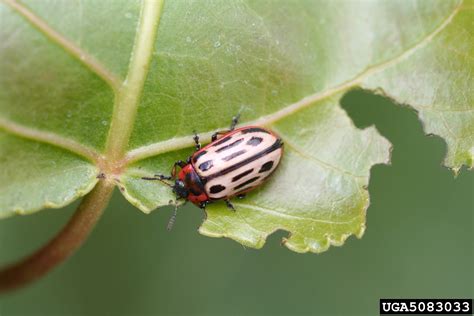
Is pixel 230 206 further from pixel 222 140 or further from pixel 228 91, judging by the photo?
pixel 228 91

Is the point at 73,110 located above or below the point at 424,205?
below

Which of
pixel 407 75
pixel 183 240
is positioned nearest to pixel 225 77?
pixel 407 75

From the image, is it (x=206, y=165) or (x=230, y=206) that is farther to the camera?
(x=206, y=165)

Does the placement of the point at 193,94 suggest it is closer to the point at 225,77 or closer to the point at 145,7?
the point at 225,77

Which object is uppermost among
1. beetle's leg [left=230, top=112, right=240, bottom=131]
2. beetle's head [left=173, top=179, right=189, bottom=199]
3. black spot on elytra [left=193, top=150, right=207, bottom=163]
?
beetle's leg [left=230, top=112, right=240, bottom=131]

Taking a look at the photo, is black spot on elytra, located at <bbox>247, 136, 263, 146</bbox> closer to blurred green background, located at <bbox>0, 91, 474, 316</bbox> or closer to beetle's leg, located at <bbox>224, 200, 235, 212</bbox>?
beetle's leg, located at <bbox>224, 200, 235, 212</bbox>

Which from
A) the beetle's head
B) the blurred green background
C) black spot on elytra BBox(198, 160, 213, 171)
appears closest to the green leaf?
the beetle's head

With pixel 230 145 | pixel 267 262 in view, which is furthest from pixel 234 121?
pixel 267 262
